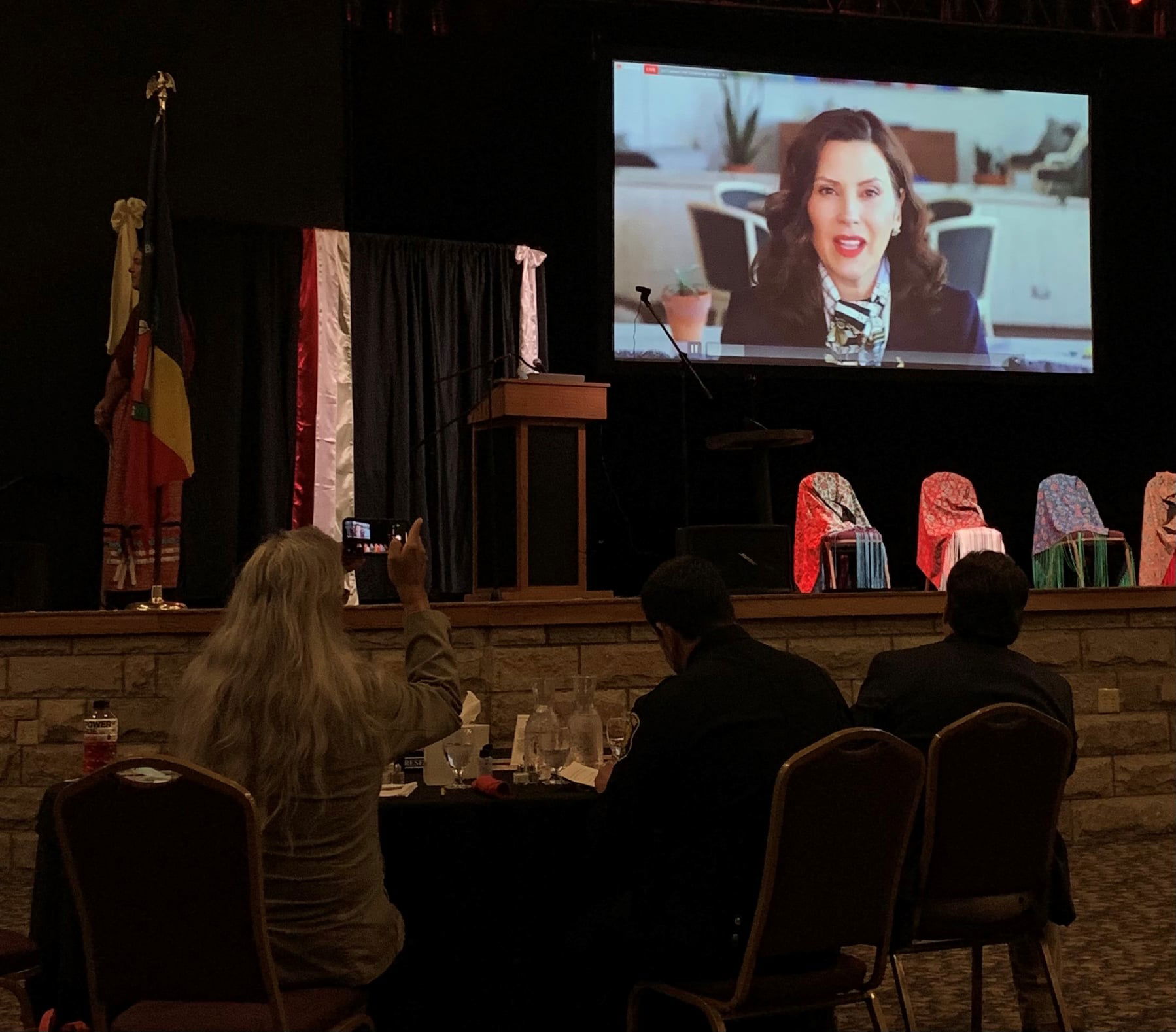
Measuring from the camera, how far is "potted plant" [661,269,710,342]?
7410 millimetres

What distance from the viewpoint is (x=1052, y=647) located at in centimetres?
536

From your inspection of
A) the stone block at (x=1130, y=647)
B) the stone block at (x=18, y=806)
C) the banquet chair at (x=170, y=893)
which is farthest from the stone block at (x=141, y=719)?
the stone block at (x=1130, y=647)

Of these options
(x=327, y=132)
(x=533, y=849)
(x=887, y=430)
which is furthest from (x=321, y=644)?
(x=887, y=430)

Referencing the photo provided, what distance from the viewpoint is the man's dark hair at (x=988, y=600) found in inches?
117

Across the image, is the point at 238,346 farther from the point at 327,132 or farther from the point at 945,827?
the point at 945,827

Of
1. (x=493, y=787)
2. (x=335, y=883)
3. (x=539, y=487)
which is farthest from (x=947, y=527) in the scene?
(x=335, y=883)

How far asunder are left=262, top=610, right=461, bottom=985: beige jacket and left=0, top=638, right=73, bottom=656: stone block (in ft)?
9.13

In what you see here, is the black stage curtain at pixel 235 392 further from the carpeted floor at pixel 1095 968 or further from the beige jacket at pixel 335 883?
the beige jacket at pixel 335 883

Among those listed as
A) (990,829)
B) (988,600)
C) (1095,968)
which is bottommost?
(1095,968)

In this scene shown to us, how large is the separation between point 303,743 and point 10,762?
119 inches

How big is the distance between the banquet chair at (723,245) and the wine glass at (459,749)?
191 inches

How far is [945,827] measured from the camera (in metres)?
2.66

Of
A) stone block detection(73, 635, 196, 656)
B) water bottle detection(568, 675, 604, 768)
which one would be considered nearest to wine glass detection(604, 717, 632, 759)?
water bottle detection(568, 675, 604, 768)

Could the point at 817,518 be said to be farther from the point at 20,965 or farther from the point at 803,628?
the point at 20,965
